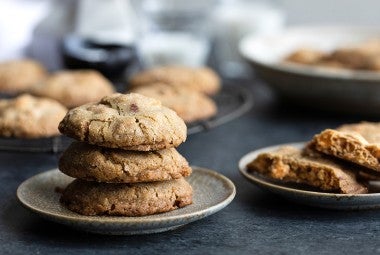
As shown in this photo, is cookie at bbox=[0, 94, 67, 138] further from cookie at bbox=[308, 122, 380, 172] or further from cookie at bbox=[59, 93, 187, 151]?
cookie at bbox=[308, 122, 380, 172]

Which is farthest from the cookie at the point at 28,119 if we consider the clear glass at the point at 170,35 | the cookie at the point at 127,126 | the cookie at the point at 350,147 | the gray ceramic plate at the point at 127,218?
the clear glass at the point at 170,35

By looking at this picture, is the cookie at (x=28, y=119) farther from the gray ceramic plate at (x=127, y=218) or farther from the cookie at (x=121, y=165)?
the cookie at (x=121, y=165)

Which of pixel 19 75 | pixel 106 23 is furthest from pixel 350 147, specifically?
pixel 106 23

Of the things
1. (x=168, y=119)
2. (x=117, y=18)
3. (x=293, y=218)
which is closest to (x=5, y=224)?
(x=168, y=119)

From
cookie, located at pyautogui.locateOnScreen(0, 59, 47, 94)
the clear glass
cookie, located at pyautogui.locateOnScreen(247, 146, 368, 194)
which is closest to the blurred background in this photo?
the clear glass

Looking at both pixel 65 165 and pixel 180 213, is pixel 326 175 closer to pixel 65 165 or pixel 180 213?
pixel 180 213

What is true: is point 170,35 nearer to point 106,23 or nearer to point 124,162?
point 106,23
